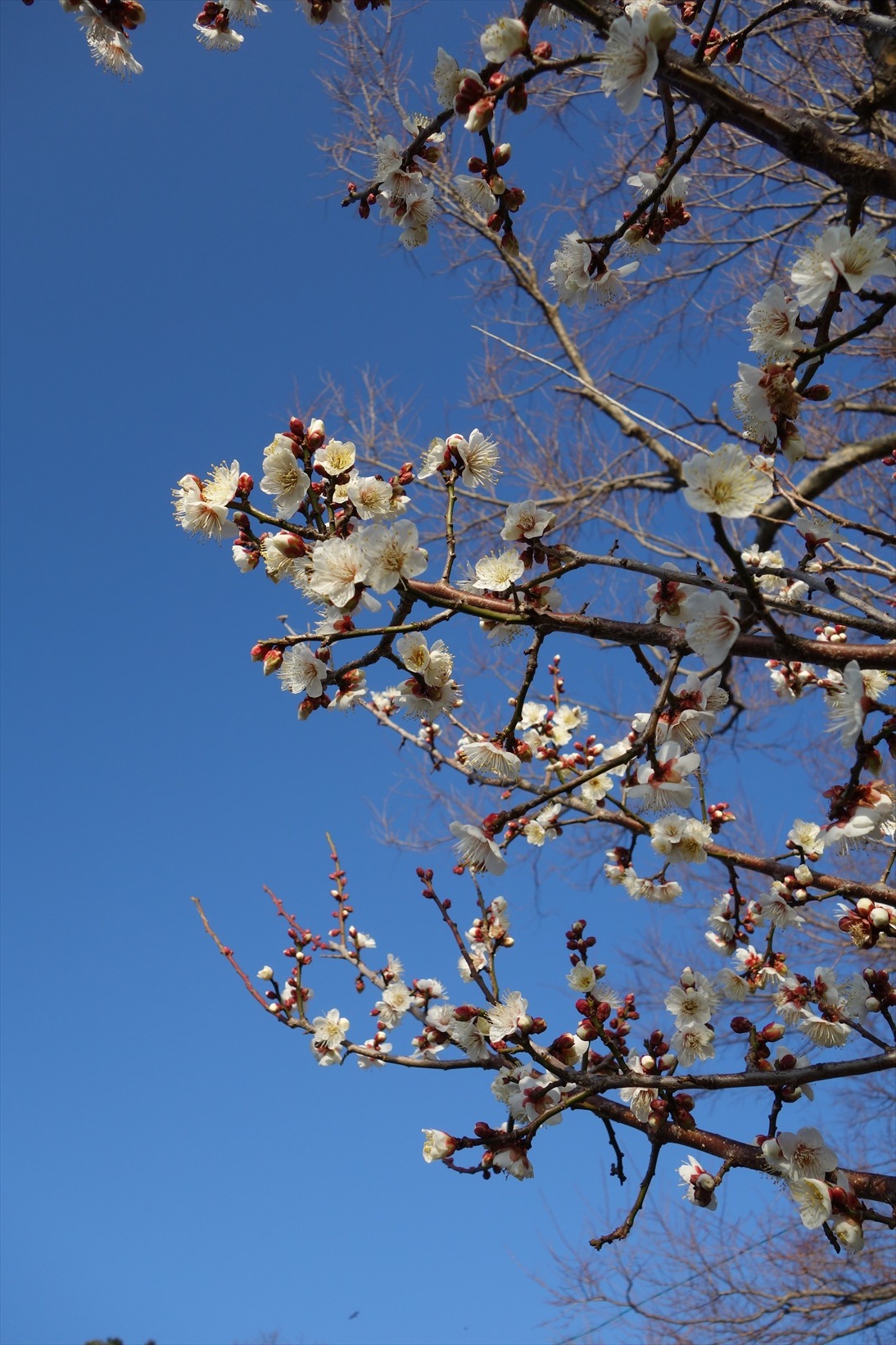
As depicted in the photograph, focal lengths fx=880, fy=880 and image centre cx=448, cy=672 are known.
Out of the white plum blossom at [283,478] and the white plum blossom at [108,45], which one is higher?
the white plum blossom at [108,45]

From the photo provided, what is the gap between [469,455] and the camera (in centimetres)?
209

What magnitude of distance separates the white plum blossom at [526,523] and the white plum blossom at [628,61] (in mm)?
759

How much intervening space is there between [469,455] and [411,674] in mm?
561

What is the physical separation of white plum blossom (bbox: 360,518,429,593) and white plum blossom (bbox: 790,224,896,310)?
34.8 inches

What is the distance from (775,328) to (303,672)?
3.91 ft

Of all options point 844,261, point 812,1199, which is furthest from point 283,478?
point 812,1199

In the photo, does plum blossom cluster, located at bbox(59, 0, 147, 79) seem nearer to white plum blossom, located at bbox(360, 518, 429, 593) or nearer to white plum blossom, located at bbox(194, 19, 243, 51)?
white plum blossom, located at bbox(194, 19, 243, 51)

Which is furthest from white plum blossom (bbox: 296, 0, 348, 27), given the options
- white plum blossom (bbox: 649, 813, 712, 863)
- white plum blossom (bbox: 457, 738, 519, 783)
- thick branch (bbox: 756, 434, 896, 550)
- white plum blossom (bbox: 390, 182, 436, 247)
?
thick branch (bbox: 756, 434, 896, 550)

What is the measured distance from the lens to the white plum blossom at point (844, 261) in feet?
5.35

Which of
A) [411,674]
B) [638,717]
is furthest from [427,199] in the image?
[638,717]

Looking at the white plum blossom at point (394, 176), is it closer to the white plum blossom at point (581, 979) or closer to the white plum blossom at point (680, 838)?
the white plum blossom at point (680, 838)

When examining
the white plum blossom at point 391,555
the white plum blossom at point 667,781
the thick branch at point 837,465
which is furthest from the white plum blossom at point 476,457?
the thick branch at point 837,465

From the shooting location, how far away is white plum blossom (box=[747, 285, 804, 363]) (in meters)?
1.77

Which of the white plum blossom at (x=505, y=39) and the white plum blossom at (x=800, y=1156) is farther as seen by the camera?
the white plum blossom at (x=800, y=1156)
